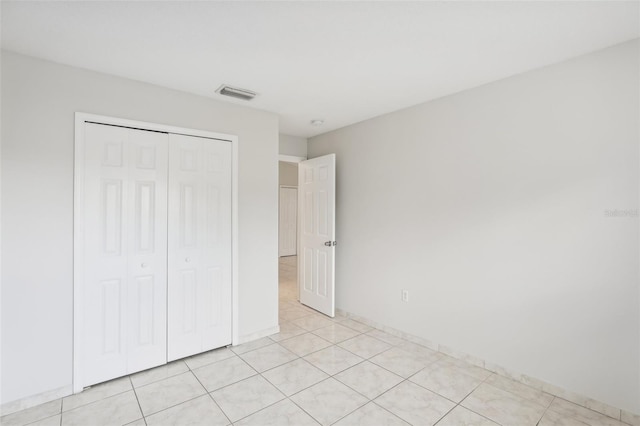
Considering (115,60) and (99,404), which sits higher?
(115,60)

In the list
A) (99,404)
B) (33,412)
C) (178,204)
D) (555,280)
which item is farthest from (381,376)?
(33,412)

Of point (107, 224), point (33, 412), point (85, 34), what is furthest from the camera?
point (107, 224)

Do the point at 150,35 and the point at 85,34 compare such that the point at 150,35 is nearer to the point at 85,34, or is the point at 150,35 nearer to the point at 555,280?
the point at 85,34

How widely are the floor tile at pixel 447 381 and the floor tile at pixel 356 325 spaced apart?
0.96 m

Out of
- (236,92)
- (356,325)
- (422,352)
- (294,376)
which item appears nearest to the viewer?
(294,376)

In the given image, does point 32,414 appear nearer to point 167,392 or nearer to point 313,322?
point 167,392

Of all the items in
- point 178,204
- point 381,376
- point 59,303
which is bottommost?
point 381,376

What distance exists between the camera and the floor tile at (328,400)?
2041mm

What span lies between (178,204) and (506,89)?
2.96 metres

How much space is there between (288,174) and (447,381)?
271 inches

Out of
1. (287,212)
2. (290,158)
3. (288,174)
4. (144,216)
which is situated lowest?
(144,216)

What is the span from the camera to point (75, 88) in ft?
7.53

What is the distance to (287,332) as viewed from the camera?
343 centimetres

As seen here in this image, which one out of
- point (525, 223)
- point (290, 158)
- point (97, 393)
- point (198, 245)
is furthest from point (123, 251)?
point (525, 223)
